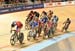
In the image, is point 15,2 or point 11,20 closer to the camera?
point 11,20

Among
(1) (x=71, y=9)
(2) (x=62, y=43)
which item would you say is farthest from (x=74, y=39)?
(1) (x=71, y=9)

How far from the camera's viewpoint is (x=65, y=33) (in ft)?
43.5

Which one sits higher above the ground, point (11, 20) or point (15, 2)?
point (15, 2)

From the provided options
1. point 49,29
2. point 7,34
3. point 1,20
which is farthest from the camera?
point 1,20

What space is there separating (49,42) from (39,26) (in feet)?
2.93

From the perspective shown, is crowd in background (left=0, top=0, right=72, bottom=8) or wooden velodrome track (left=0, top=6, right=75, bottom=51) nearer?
wooden velodrome track (left=0, top=6, right=75, bottom=51)

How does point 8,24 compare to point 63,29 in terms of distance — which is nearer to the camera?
point 63,29

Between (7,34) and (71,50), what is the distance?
4.07m

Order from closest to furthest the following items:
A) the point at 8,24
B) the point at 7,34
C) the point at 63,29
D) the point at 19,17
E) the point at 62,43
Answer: the point at 62,43
the point at 7,34
the point at 63,29
the point at 8,24
the point at 19,17

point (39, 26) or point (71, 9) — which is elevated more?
point (39, 26)

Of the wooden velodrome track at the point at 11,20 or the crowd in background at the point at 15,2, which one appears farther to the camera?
the crowd in background at the point at 15,2

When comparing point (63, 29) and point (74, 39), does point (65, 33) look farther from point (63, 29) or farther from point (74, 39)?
point (74, 39)

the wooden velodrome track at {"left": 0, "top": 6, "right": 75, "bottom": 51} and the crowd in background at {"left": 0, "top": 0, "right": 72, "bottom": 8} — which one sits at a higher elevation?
the crowd in background at {"left": 0, "top": 0, "right": 72, "bottom": 8}

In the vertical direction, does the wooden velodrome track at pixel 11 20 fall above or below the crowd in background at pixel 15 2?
below
